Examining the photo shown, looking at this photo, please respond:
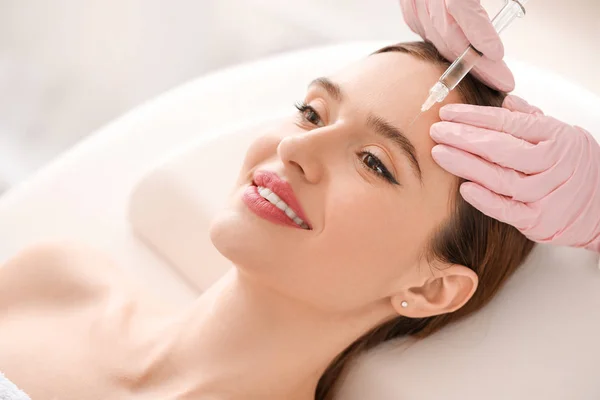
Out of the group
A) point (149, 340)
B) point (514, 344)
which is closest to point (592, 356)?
point (514, 344)

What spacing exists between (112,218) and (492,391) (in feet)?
3.03

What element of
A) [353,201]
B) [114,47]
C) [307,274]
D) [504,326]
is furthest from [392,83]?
[114,47]

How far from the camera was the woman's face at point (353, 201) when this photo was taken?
4.06 ft

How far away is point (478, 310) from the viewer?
57.9 inches

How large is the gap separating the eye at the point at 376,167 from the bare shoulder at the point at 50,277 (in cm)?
64

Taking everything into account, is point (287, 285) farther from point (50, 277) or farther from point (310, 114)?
point (50, 277)

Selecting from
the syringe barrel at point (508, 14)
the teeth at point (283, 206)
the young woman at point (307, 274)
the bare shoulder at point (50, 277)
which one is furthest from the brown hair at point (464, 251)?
the bare shoulder at point (50, 277)

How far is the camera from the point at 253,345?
1.36 metres

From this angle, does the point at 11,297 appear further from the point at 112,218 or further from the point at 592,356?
the point at 592,356

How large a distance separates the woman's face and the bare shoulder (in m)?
0.42

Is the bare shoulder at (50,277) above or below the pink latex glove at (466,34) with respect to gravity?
below

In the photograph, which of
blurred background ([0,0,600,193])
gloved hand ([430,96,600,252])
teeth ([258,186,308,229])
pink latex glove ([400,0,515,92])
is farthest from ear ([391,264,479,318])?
blurred background ([0,0,600,193])

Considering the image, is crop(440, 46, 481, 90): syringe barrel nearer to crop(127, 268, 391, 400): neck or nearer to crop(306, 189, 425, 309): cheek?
crop(306, 189, 425, 309): cheek

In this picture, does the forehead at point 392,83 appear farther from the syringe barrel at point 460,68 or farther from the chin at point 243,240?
the chin at point 243,240
